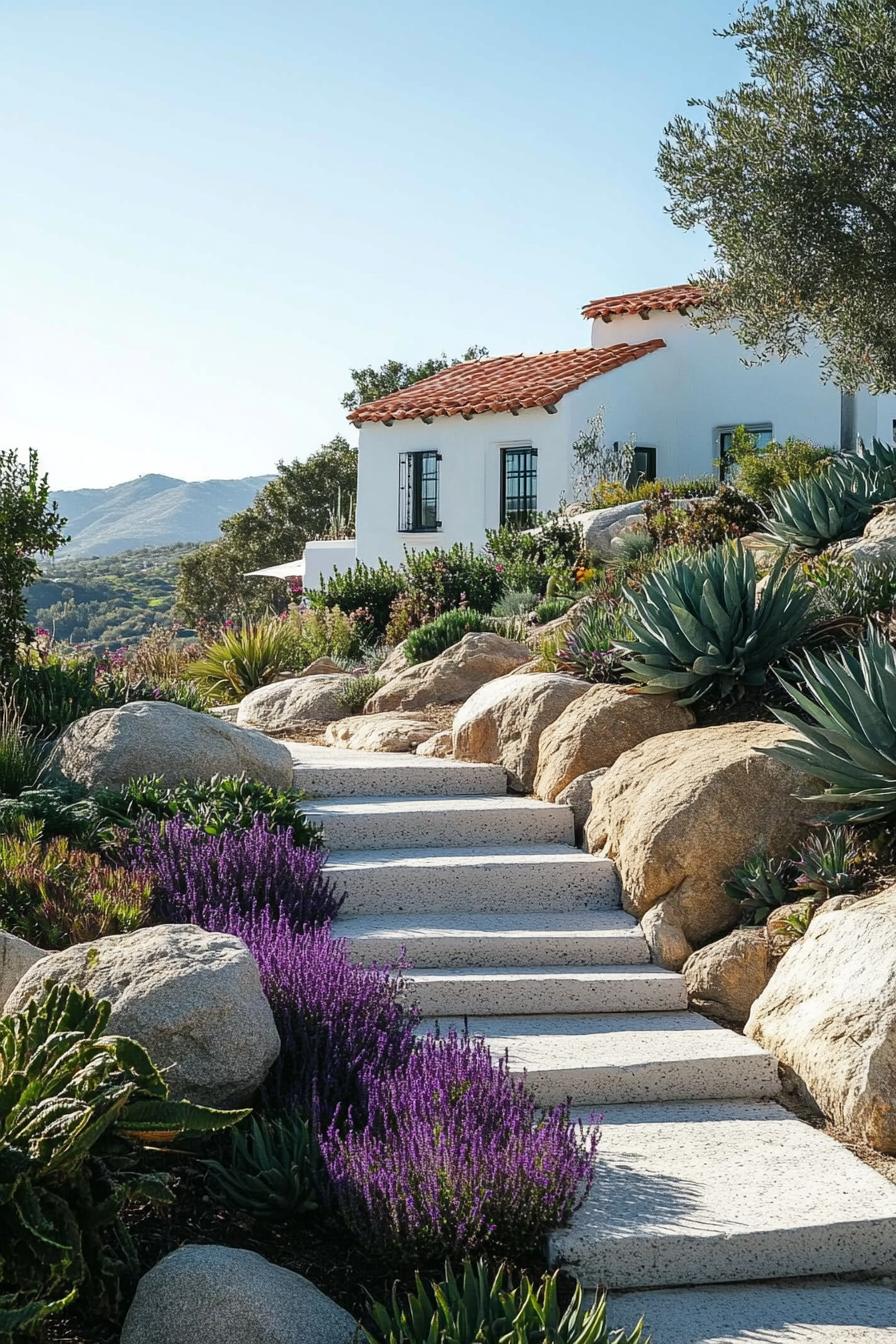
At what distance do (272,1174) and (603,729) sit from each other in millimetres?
4513

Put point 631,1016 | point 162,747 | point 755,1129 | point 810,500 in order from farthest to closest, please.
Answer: point 810,500, point 162,747, point 631,1016, point 755,1129

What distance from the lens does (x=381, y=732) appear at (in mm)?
10438

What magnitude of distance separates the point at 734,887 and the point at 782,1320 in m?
2.71

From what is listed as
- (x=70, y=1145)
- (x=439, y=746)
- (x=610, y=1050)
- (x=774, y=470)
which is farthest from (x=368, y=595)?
(x=70, y=1145)

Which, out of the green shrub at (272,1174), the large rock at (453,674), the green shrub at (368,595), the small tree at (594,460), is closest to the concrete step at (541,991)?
the green shrub at (272,1174)

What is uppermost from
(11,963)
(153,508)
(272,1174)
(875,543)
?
(153,508)

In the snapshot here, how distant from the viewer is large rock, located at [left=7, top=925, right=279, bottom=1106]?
4.45 m

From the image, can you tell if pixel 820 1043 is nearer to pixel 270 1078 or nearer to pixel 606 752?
pixel 270 1078

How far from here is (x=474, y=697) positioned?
32.0 ft

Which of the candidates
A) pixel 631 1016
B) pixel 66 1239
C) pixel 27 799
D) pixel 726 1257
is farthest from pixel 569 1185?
pixel 27 799

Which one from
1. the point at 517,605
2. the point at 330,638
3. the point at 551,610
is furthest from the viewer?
the point at 330,638

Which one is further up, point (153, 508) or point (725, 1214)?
point (153, 508)

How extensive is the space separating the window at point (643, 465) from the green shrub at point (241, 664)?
1191 centimetres

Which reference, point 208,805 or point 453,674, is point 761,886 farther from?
point 453,674
